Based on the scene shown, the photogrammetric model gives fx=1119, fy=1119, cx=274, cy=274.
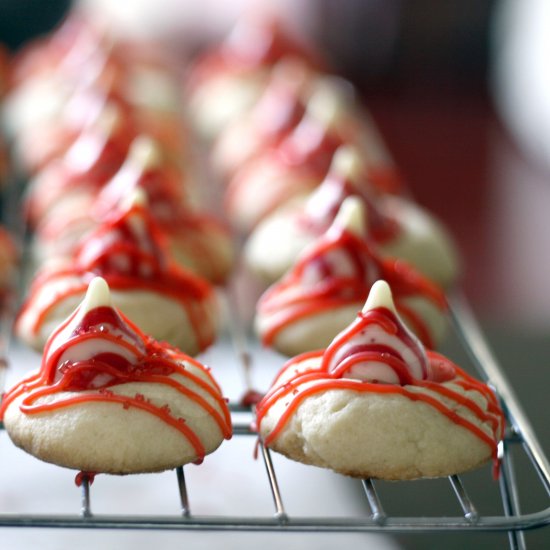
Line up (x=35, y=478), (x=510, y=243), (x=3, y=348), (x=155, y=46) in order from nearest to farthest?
(x=3, y=348), (x=35, y=478), (x=510, y=243), (x=155, y=46)

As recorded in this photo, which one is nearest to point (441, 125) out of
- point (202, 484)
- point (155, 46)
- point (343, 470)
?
point (155, 46)

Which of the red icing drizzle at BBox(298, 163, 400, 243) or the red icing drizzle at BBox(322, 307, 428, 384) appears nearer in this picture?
the red icing drizzle at BBox(322, 307, 428, 384)

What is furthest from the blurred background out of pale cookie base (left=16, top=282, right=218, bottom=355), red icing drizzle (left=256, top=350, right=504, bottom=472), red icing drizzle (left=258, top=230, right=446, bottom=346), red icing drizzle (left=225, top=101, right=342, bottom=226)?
red icing drizzle (left=256, top=350, right=504, bottom=472)

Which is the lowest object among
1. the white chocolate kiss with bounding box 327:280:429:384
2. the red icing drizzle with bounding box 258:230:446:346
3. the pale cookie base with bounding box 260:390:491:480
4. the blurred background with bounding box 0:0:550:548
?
the pale cookie base with bounding box 260:390:491:480

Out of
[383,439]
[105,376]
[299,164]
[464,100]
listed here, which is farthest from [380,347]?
[464,100]

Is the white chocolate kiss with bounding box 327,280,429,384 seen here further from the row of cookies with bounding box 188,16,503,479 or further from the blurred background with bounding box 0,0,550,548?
the blurred background with bounding box 0,0,550,548

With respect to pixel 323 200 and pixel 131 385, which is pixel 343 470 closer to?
pixel 131 385

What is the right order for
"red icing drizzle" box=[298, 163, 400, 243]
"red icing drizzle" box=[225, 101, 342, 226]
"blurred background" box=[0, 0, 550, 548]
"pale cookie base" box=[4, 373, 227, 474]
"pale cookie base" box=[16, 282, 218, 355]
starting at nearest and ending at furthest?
"pale cookie base" box=[4, 373, 227, 474] → "pale cookie base" box=[16, 282, 218, 355] → "red icing drizzle" box=[298, 163, 400, 243] → "red icing drizzle" box=[225, 101, 342, 226] → "blurred background" box=[0, 0, 550, 548]

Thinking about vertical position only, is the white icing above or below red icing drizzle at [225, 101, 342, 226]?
below

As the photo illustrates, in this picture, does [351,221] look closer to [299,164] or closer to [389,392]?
[389,392]
